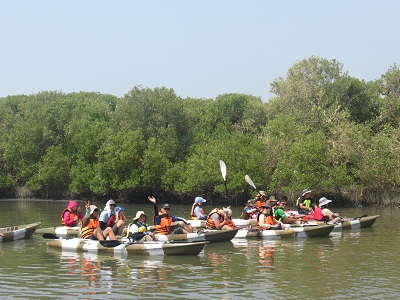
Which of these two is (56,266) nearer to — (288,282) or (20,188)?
(288,282)

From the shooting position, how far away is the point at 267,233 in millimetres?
22938

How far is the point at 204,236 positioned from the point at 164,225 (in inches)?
54.1

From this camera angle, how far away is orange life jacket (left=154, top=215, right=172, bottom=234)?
20922 millimetres

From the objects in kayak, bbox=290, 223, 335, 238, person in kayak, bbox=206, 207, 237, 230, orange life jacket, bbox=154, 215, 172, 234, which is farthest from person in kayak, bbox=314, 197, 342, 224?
orange life jacket, bbox=154, 215, 172, 234

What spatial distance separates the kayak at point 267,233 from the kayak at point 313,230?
280mm

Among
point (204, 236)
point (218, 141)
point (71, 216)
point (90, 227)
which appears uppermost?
point (218, 141)

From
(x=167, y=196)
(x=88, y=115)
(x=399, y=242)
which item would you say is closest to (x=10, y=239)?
(x=399, y=242)

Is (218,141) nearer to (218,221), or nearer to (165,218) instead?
(218,221)

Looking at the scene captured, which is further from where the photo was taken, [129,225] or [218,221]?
[218,221]

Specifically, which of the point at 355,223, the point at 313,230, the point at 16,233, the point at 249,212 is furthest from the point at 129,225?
the point at 355,223

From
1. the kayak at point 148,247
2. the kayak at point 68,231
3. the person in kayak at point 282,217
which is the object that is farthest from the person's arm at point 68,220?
the person in kayak at point 282,217

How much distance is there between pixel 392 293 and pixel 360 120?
4178 centimetres

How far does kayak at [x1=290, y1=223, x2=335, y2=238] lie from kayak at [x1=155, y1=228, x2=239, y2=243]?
253cm

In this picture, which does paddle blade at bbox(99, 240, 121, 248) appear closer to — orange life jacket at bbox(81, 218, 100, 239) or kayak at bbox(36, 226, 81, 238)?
orange life jacket at bbox(81, 218, 100, 239)
